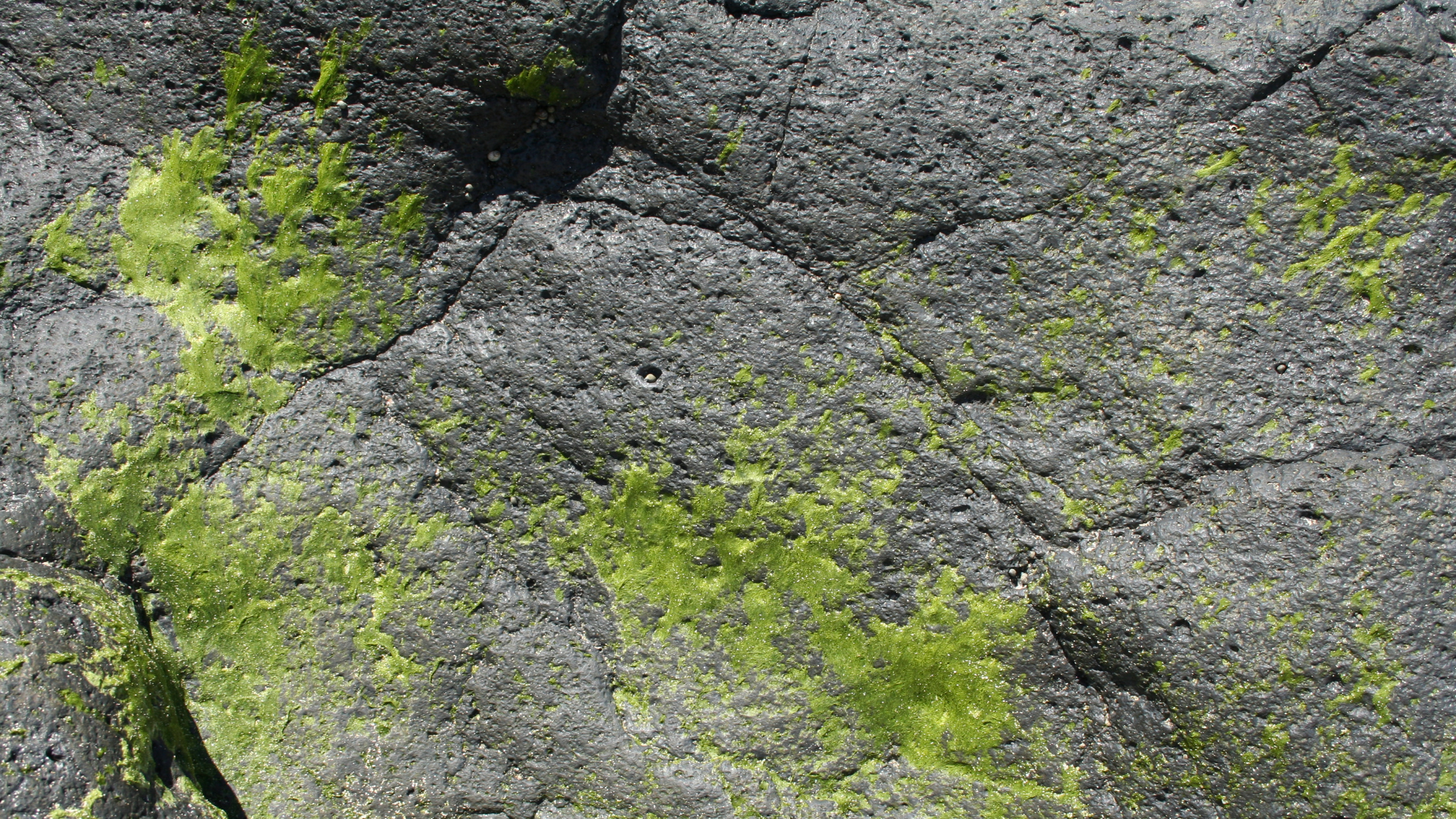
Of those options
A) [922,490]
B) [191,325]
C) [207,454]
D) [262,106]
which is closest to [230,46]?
[262,106]

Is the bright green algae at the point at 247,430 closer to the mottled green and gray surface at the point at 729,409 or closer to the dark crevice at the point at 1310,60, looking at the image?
the mottled green and gray surface at the point at 729,409

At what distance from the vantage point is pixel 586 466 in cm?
138

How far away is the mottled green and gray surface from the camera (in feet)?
4.14

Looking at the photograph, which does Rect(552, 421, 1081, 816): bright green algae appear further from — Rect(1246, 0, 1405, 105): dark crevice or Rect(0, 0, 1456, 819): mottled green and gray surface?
Rect(1246, 0, 1405, 105): dark crevice

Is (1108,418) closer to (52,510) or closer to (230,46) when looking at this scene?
(230,46)

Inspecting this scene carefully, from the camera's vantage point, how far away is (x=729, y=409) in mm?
1362

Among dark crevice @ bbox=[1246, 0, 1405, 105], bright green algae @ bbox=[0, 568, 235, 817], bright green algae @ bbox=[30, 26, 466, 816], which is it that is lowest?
bright green algae @ bbox=[0, 568, 235, 817]

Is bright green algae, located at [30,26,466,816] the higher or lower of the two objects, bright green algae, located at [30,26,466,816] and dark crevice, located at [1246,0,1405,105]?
the lower

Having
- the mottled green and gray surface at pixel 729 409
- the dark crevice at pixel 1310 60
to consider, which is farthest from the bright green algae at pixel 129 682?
the dark crevice at pixel 1310 60

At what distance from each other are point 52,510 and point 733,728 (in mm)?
1058

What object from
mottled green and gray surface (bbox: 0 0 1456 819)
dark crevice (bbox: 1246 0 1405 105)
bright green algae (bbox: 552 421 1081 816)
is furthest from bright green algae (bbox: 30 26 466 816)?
dark crevice (bbox: 1246 0 1405 105)

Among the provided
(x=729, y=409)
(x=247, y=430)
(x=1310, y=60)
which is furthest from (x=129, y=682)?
(x=1310, y=60)

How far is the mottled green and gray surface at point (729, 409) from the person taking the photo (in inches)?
49.6

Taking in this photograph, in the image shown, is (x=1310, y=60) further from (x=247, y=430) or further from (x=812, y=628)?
(x=247, y=430)
